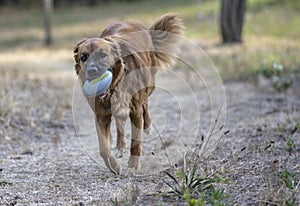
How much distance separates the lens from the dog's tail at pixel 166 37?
5807 mm

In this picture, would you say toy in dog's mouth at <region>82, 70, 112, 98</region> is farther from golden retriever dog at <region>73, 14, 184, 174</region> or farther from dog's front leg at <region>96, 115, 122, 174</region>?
dog's front leg at <region>96, 115, 122, 174</region>

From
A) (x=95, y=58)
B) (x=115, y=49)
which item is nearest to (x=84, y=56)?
(x=95, y=58)

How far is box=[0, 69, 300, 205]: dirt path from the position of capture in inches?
158

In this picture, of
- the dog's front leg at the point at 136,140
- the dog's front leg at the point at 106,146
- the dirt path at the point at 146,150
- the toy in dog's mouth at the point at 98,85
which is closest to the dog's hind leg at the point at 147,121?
the dirt path at the point at 146,150

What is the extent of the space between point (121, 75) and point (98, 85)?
32 cm

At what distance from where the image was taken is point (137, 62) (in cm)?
471

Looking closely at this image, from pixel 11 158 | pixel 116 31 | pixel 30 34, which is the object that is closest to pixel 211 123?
pixel 116 31

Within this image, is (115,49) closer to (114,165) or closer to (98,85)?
(98,85)

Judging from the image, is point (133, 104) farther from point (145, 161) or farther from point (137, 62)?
point (145, 161)

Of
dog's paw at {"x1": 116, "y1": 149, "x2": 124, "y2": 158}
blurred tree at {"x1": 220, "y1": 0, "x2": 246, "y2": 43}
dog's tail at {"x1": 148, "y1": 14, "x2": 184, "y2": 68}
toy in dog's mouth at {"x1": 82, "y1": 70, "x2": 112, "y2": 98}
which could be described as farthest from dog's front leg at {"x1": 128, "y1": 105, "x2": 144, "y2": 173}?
blurred tree at {"x1": 220, "y1": 0, "x2": 246, "y2": 43}

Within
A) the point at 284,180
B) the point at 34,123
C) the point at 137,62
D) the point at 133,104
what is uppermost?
the point at 137,62

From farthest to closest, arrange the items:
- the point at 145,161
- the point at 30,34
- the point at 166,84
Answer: the point at 30,34, the point at 166,84, the point at 145,161

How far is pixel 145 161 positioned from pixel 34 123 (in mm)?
2163

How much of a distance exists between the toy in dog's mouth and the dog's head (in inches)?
1.3
